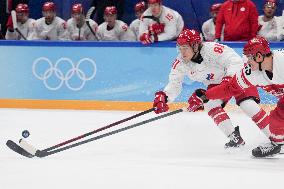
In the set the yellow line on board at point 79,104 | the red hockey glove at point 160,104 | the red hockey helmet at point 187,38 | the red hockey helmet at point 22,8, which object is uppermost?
the red hockey helmet at point 187,38

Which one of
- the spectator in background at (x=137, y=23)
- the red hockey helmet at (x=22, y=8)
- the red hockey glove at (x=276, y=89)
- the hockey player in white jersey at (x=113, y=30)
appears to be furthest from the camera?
the red hockey helmet at (x=22, y=8)

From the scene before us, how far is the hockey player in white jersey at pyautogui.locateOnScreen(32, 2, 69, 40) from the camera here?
29.2ft

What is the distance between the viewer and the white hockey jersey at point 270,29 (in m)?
7.69

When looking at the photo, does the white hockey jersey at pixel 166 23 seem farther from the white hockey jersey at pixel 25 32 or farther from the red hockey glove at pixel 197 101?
the red hockey glove at pixel 197 101

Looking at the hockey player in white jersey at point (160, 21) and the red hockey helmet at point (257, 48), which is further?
the hockey player in white jersey at point (160, 21)

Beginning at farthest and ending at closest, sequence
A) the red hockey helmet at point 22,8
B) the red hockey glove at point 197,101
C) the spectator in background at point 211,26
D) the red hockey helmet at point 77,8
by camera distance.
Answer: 1. the red hockey helmet at point 22,8
2. the red hockey helmet at point 77,8
3. the spectator in background at point 211,26
4. the red hockey glove at point 197,101

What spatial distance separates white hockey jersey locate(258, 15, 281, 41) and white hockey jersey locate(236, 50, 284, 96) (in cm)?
308

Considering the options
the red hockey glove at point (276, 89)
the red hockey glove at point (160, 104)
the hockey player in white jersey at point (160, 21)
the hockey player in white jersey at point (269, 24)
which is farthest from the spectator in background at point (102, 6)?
the red hockey glove at point (276, 89)

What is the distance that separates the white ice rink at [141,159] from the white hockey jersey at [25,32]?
2.10 meters

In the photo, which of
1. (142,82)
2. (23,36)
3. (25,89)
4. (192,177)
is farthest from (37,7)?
(192,177)

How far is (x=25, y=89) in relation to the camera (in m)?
7.91

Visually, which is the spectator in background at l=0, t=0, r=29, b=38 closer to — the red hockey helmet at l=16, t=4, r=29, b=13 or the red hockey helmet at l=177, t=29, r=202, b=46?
the red hockey helmet at l=16, t=4, r=29, b=13

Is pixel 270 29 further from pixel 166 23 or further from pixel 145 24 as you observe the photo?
pixel 145 24

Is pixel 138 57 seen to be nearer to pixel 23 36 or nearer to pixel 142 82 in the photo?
pixel 142 82
